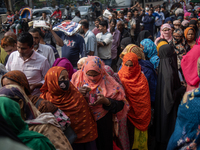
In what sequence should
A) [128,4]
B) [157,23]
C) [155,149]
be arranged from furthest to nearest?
[128,4] → [157,23] → [155,149]

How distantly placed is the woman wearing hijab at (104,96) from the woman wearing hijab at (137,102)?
54 cm

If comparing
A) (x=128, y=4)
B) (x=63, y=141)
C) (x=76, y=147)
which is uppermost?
(x=128, y=4)

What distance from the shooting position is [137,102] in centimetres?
325

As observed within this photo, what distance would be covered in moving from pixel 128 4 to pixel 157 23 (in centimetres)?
600

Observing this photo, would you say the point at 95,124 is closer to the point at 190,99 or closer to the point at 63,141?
the point at 63,141

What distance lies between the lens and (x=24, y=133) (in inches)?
52.1

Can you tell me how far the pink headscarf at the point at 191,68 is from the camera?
266cm

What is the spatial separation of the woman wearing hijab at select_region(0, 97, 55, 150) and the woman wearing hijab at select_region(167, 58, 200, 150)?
44.7 inches

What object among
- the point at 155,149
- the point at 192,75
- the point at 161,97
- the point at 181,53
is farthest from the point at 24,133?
the point at 181,53

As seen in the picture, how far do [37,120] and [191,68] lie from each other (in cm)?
Answer: 218

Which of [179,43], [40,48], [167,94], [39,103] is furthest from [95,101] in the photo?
[179,43]

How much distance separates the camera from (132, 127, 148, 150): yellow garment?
10.6ft

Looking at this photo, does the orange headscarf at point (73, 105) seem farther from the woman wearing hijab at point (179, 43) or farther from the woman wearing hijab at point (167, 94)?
the woman wearing hijab at point (179, 43)

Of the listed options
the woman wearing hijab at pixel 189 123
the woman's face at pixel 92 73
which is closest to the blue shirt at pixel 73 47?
the woman's face at pixel 92 73
